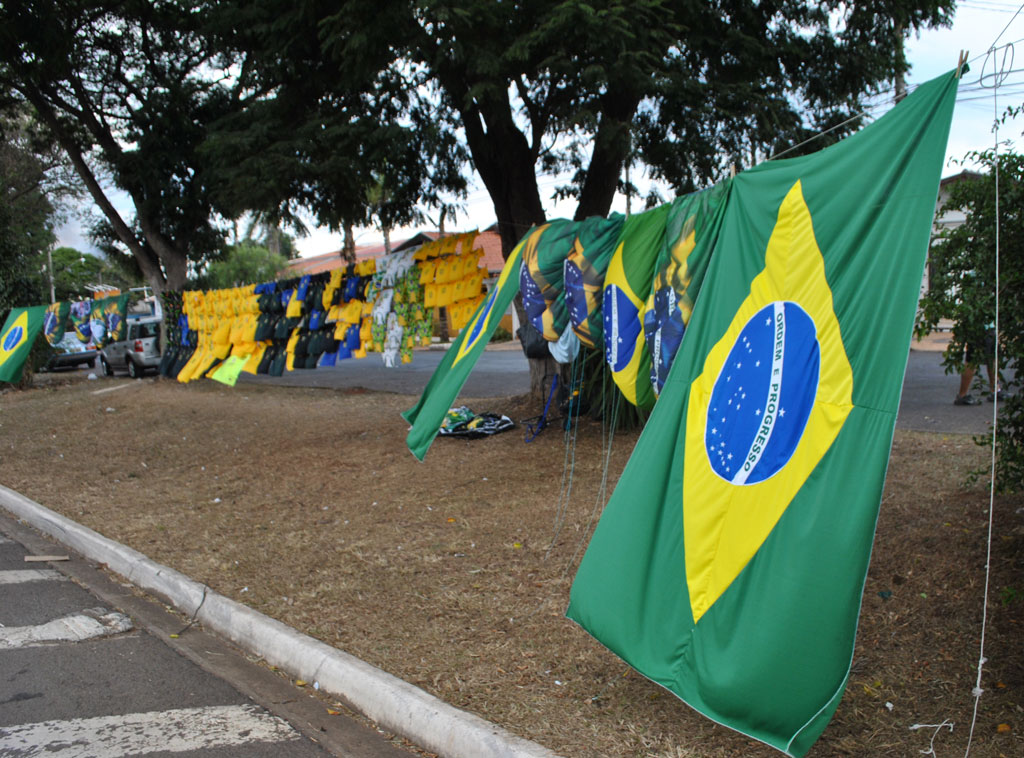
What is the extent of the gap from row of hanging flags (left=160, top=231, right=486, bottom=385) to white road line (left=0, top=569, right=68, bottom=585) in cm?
406

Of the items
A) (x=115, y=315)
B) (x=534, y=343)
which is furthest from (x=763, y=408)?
(x=115, y=315)

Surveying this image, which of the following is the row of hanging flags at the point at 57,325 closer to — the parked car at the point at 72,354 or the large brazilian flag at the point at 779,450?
the parked car at the point at 72,354

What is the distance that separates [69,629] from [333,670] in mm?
1963

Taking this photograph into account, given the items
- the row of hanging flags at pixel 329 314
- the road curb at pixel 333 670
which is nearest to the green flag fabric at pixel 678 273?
the road curb at pixel 333 670

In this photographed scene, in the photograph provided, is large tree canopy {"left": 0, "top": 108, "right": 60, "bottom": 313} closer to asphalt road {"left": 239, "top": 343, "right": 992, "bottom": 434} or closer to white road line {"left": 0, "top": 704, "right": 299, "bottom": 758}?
asphalt road {"left": 239, "top": 343, "right": 992, "bottom": 434}

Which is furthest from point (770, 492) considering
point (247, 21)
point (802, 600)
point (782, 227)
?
point (247, 21)

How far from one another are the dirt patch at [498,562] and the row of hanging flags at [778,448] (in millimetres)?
513

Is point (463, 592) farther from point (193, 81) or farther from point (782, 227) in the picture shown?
point (193, 81)

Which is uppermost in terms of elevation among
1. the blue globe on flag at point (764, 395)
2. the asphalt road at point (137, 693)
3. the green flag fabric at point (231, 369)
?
the blue globe on flag at point (764, 395)

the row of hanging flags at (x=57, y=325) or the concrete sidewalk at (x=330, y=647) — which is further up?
the row of hanging flags at (x=57, y=325)

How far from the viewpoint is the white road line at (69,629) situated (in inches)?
187

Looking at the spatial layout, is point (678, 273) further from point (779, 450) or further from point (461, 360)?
point (779, 450)

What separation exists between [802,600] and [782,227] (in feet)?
4.98

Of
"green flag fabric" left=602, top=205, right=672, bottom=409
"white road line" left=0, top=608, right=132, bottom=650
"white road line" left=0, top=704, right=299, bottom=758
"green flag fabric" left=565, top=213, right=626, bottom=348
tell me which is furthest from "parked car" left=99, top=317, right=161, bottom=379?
"white road line" left=0, top=704, right=299, bottom=758
